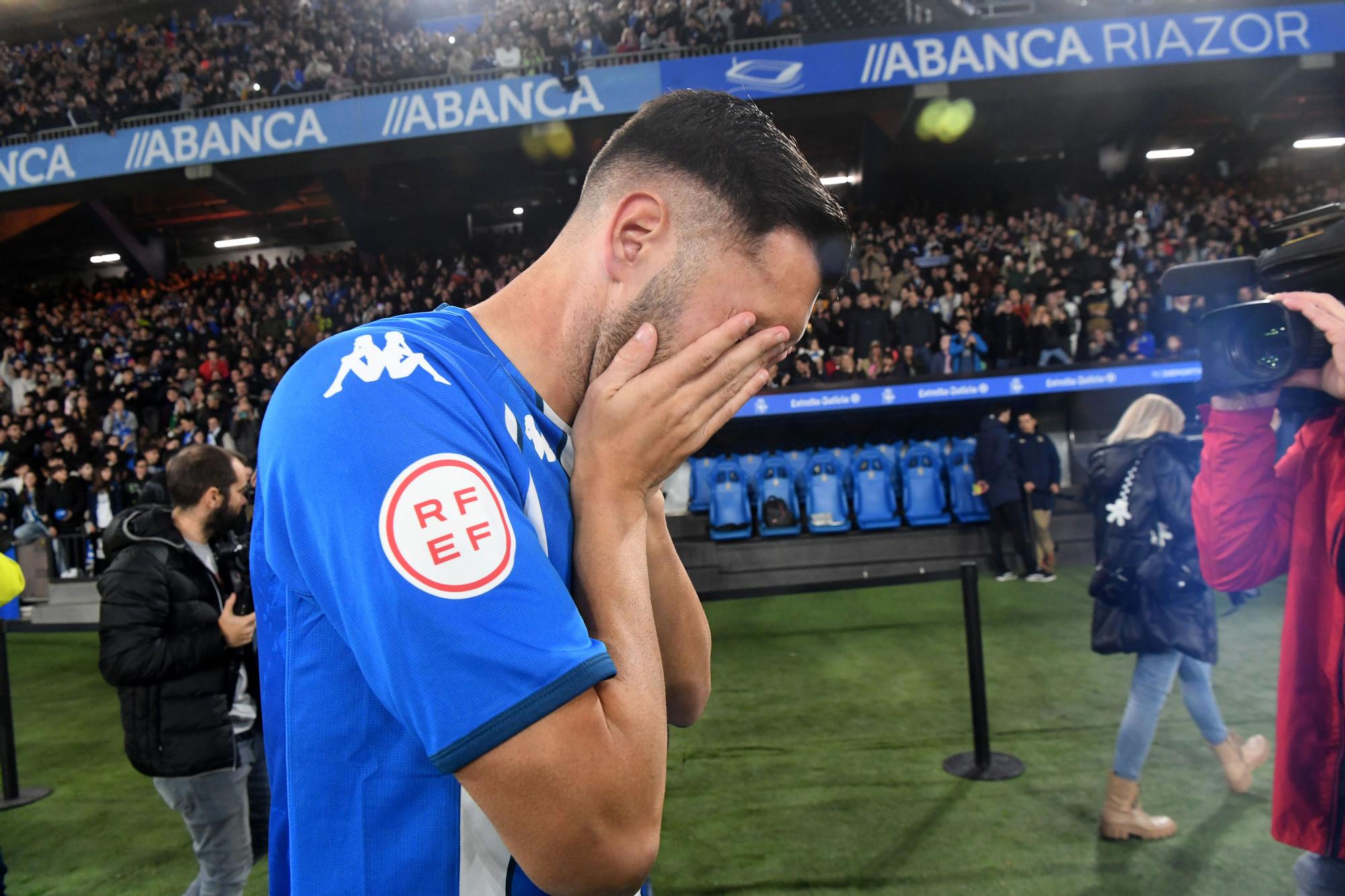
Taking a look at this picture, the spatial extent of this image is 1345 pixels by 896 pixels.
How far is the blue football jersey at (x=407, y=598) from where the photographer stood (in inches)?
30.7

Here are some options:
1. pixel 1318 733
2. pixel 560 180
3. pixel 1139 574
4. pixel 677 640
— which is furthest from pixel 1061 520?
pixel 560 180

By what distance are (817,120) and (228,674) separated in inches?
→ 675

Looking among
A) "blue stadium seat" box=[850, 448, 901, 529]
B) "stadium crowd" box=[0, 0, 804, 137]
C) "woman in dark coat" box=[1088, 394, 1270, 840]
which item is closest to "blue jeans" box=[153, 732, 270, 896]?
"woman in dark coat" box=[1088, 394, 1270, 840]

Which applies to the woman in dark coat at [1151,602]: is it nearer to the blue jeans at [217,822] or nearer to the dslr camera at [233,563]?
the blue jeans at [217,822]

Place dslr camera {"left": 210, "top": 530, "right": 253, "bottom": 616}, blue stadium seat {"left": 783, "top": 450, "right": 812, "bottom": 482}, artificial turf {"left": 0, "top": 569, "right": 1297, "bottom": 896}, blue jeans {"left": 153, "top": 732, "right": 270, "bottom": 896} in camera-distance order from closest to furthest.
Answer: blue jeans {"left": 153, "top": 732, "right": 270, "bottom": 896}, dslr camera {"left": 210, "top": 530, "right": 253, "bottom": 616}, artificial turf {"left": 0, "top": 569, "right": 1297, "bottom": 896}, blue stadium seat {"left": 783, "top": 450, "right": 812, "bottom": 482}

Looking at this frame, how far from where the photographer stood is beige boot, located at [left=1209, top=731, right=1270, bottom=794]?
14.1ft

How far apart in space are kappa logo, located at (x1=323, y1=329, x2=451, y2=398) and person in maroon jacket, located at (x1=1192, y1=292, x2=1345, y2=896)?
200 cm

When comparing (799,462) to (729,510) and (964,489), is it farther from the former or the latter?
(964,489)

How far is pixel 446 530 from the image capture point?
31.9 inches

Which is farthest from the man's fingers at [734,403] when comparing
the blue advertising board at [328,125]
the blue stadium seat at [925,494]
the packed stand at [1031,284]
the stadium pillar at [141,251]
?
the stadium pillar at [141,251]

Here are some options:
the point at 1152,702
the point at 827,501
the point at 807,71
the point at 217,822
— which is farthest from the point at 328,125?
the point at 1152,702

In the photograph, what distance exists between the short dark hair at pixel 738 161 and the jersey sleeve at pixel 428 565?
1.47 feet

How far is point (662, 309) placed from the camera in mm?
1089

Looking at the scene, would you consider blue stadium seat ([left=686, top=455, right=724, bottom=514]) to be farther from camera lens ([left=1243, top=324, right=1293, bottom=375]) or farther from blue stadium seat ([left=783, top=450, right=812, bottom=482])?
camera lens ([left=1243, top=324, right=1293, bottom=375])
